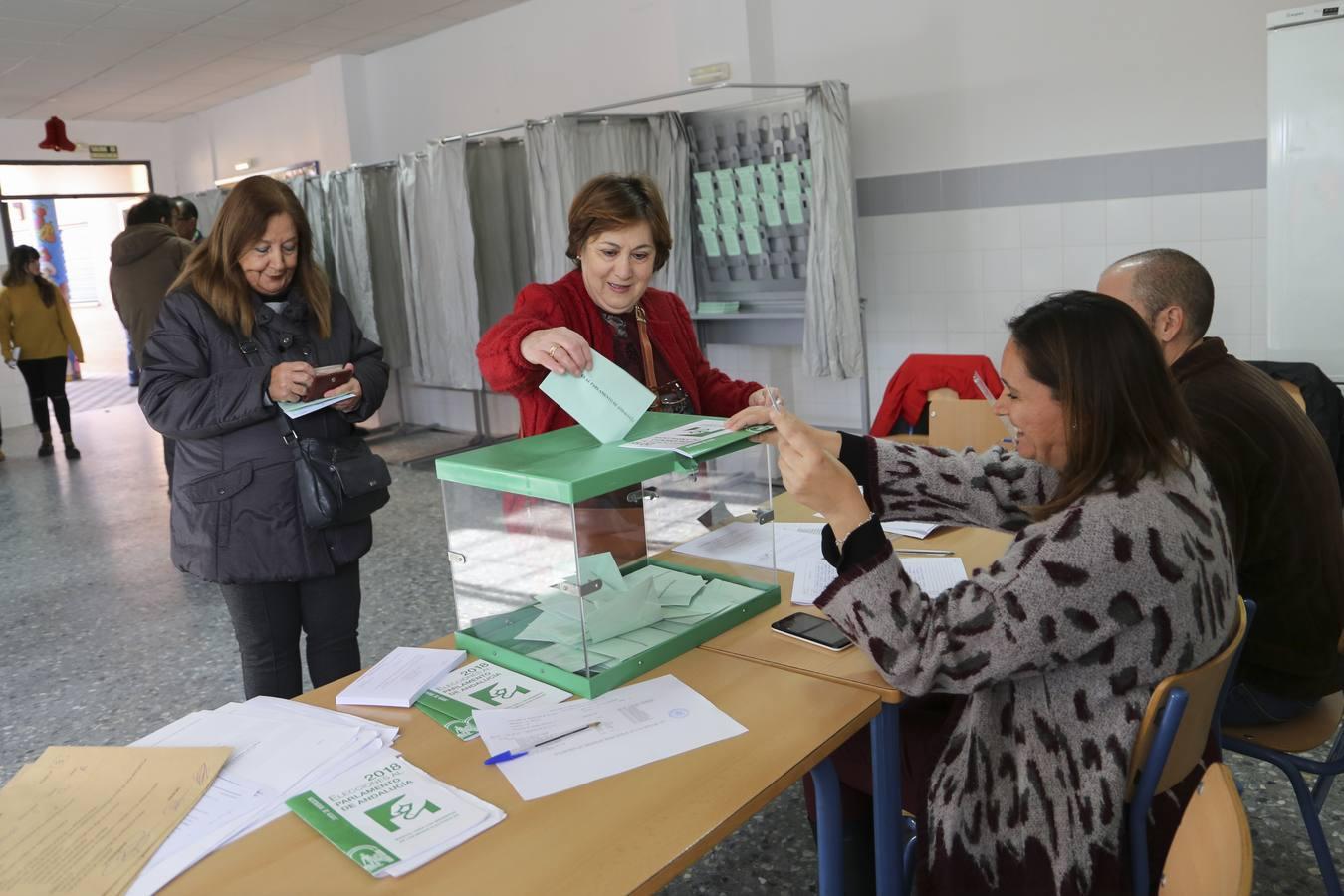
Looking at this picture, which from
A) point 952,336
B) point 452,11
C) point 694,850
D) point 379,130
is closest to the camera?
point 694,850

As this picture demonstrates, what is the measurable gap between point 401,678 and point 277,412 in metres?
0.83

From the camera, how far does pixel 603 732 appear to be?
1.40m

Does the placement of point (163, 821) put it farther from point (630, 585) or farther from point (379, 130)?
point (379, 130)

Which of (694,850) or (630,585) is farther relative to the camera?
(630,585)

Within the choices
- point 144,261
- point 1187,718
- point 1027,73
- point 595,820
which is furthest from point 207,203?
point 1187,718

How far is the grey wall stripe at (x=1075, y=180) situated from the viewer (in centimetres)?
399

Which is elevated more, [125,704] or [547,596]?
[547,596]

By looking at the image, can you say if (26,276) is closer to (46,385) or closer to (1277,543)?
(46,385)

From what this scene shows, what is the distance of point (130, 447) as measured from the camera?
8.08 m

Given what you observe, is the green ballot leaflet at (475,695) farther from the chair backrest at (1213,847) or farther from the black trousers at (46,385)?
the black trousers at (46,385)

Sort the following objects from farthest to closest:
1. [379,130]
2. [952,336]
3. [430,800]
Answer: [379,130] → [952,336] → [430,800]

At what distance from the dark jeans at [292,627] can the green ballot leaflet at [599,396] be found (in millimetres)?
947

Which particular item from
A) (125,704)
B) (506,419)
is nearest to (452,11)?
(506,419)

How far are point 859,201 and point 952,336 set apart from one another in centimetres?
83
